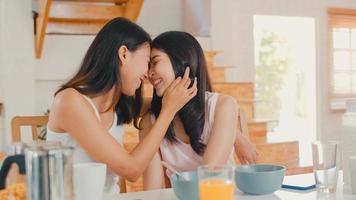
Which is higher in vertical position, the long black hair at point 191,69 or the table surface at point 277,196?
the long black hair at point 191,69

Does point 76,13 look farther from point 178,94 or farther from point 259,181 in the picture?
point 259,181

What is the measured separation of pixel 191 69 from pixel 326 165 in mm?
627

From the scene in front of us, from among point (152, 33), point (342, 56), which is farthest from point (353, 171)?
point (342, 56)

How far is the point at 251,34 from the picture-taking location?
4734 millimetres

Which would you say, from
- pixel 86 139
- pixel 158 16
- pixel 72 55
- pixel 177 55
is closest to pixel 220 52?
pixel 158 16

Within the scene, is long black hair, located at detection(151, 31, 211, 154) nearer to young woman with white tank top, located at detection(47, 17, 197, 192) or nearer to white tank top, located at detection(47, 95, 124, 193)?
young woman with white tank top, located at detection(47, 17, 197, 192)

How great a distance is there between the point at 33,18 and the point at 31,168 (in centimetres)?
298

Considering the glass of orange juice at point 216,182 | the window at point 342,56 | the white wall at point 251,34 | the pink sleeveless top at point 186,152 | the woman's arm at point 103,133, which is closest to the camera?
the glass of orange juice at point 216,182

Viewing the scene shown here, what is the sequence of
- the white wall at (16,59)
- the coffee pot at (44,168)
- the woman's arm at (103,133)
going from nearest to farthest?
the coffee pot at (44,168) → the woman's arm at (103,133) → the white wall at (16,59)

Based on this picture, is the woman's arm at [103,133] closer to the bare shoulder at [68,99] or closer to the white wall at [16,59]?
the bare shoulder at [68,99]

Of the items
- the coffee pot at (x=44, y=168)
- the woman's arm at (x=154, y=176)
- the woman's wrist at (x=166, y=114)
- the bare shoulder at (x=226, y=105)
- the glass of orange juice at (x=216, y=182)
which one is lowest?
the woman's arm at (x=154, y=176)

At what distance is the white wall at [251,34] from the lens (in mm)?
4559

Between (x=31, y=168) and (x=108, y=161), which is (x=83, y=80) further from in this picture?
(x=31, y=168)

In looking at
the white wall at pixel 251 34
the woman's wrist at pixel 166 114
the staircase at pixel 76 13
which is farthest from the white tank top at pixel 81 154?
the white wall at pixel 251 34
